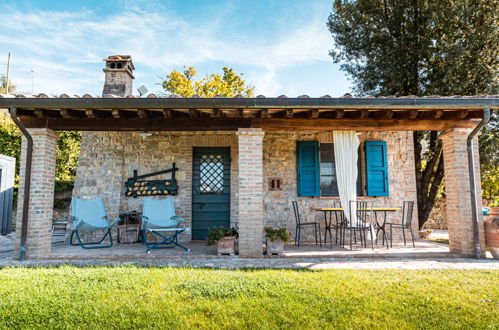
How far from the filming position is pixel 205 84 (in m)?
17.9

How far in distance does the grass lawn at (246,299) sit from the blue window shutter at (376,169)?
3.09 meters

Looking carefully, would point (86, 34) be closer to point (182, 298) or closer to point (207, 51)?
point (207, 51)

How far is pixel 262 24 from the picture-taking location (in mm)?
10820

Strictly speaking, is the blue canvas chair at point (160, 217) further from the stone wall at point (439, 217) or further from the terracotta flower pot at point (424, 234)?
the stone wall at point (439, 217)

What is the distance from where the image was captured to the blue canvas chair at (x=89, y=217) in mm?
6062

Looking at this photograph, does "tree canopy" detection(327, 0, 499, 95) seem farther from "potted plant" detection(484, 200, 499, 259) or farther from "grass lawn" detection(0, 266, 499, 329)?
"grass lawn" detection(0, 266, 499, 329)

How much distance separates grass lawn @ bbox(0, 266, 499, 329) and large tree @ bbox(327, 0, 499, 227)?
6.03 metres

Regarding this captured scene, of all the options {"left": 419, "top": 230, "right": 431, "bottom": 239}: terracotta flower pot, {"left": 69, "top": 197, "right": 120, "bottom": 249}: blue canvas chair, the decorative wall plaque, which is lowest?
{"left": 419, "top": 230, "right": 431, "bottom": 239}: terracotta flower pot

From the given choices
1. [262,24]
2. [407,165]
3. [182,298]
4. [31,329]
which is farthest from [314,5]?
[31,329]

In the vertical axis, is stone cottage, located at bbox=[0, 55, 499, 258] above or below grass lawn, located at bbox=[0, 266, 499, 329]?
above

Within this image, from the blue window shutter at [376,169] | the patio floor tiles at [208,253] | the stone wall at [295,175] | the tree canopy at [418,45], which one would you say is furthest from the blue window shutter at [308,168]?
the tree canopy at [418,45]

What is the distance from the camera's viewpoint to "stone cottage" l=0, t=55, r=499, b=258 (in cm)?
480

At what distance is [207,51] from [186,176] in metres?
11.8

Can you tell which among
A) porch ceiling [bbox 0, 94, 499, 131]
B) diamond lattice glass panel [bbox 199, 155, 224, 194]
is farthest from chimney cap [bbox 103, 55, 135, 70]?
porch ceiling [bbox 0, 94, 499, 131]
